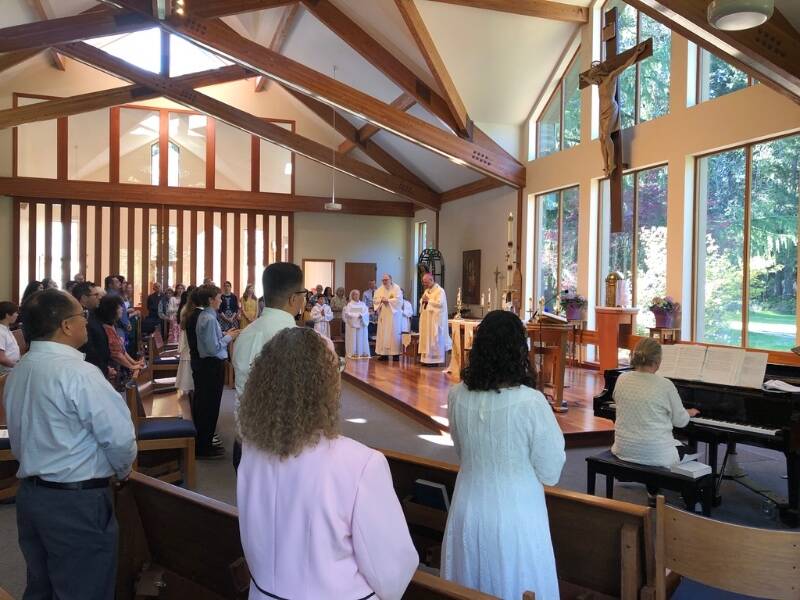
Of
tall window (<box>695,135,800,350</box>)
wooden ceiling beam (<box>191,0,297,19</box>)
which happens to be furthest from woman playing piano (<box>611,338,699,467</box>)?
wooden ceiling beam (<box>191,0,297,19</box>)

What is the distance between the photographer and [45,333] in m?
1.99

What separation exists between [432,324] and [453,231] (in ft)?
16.0

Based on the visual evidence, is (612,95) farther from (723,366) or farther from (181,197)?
(181,197)

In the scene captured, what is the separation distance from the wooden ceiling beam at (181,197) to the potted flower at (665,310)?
9160 millimetres

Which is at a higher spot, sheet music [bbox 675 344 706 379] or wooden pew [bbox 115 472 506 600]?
sheet music [bbox 675 344 706 379]

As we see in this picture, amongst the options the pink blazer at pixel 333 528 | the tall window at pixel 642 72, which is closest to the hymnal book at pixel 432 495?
the pink blazer at pixel 333 528

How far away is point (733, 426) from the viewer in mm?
3562

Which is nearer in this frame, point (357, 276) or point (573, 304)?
point (573, 304)

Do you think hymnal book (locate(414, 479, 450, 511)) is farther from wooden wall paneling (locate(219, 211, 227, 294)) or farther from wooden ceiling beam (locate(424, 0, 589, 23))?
wooden wall paneling (locate(219, 211, 227, 294))

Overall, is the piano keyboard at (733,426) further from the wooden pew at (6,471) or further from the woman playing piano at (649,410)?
the wooden pew at (6,471)

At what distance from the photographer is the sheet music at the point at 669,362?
156 inches

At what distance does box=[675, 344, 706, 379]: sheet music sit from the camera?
3.88 meters

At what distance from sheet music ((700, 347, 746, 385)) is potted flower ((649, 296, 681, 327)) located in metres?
4.12

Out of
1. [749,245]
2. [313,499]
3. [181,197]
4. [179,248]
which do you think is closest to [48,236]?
[179,248]
